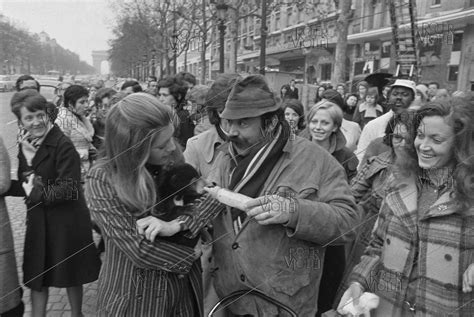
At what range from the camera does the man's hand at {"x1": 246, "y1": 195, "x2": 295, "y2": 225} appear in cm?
137

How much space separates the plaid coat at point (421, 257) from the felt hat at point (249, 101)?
0.63 m

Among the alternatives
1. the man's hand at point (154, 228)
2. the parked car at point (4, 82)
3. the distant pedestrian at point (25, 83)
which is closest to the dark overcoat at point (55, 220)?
the parked car at point (4, 82)

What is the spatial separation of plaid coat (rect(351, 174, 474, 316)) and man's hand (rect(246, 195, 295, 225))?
16.2 inches

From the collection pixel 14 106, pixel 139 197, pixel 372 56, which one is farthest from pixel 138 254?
pixel 372 56

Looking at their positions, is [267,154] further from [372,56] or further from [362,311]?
[372,56]

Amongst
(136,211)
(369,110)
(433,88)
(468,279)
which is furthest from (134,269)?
(369,110)

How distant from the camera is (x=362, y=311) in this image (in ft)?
4.62

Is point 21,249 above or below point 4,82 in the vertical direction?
below

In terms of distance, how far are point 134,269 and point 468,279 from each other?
120cm

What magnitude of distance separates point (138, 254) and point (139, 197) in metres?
0.20

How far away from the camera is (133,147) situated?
1428 mm

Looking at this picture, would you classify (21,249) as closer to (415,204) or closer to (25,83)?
(415,204)

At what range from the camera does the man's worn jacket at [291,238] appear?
1.56 meters

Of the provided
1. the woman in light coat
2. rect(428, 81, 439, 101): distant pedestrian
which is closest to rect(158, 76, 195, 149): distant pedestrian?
the woman in light coat
